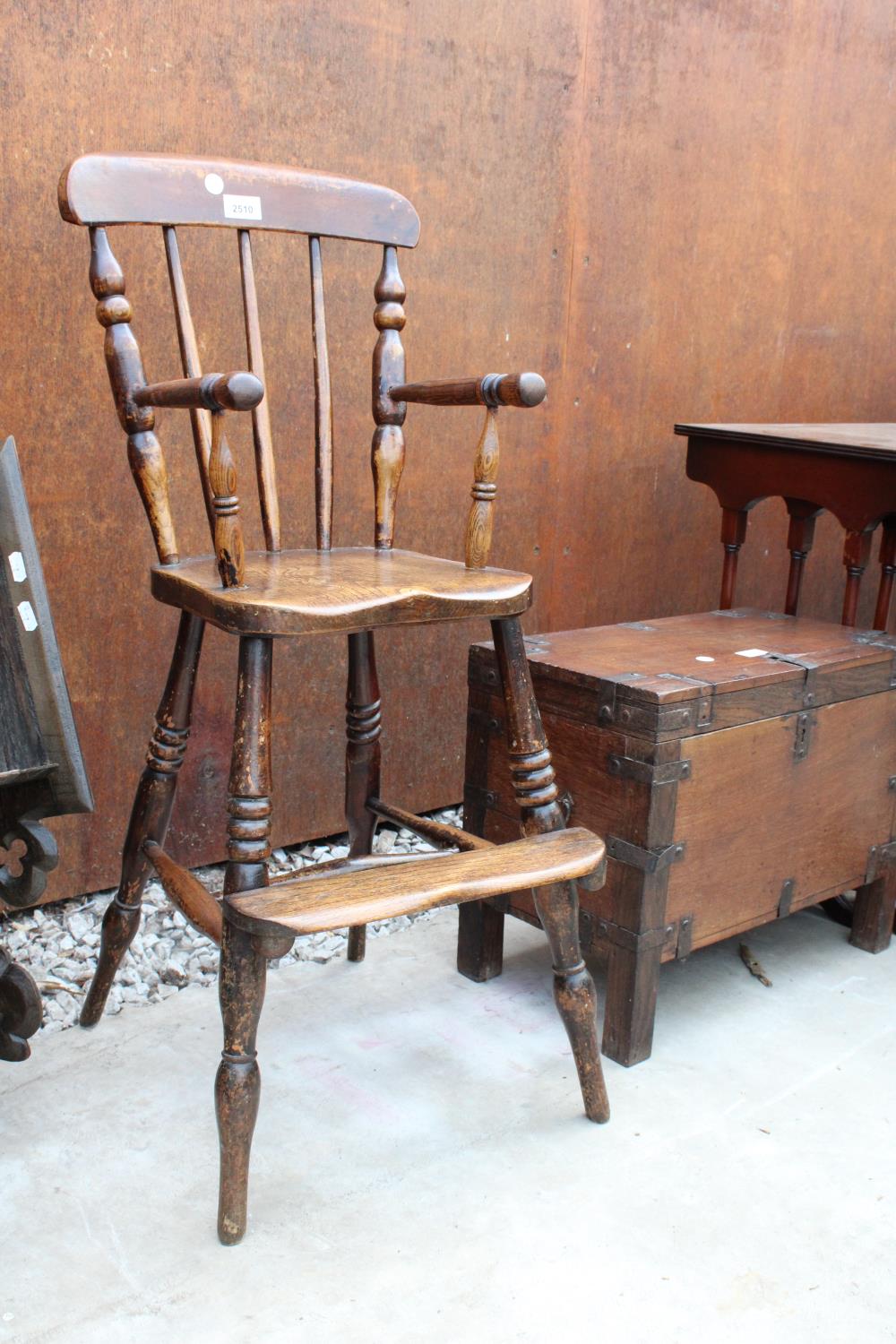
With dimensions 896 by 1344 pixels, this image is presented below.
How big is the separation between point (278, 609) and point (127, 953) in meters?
1.05

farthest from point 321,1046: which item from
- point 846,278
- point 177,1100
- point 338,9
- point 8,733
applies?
point 846,278

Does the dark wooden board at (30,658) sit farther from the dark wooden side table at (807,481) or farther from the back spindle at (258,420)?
the dark wooden side table at (807,481)

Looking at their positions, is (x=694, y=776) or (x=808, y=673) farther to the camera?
(x=808, y=673)

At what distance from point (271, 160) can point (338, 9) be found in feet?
1.01

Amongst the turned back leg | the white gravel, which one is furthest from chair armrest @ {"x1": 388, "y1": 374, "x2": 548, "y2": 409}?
the white gravel

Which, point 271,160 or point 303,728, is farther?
point 303,728

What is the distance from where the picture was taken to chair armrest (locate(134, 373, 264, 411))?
51.5 inches

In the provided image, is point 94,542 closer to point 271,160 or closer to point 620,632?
point 271,160

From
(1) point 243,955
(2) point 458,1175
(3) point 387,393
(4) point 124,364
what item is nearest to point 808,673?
(3) point 387,393

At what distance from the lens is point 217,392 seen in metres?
1.33

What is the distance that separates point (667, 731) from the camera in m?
1.78

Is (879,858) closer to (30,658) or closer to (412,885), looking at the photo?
(412,885)

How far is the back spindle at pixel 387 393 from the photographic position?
1868mm

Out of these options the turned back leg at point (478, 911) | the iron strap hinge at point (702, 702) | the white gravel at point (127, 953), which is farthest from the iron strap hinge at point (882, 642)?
the white gravel at point (127, 953)
